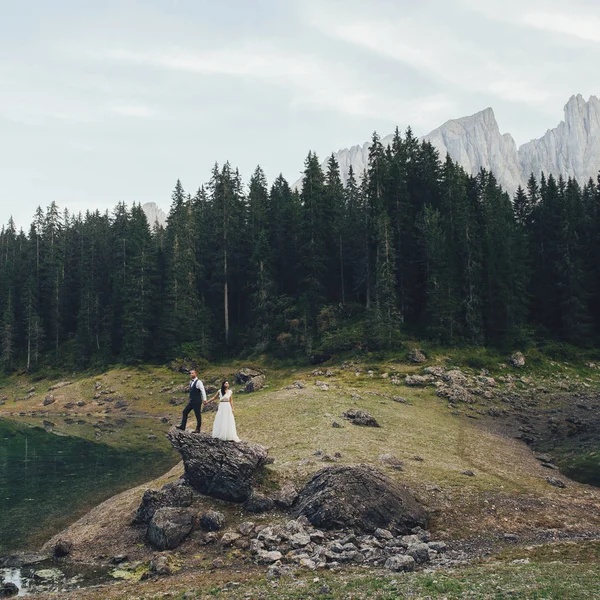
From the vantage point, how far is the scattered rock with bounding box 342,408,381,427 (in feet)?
116

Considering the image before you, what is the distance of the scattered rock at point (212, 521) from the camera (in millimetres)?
19547

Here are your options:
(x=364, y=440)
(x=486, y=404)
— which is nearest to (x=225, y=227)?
(x=486, y=404)

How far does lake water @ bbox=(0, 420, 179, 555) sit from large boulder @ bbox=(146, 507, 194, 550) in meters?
5.65

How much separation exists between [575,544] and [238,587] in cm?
1189

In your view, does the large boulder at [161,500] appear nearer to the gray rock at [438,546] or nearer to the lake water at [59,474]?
the lake water at [59,474]

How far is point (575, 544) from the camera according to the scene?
16.4 meters

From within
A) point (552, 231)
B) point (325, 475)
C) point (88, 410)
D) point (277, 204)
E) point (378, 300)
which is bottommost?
point (88, 410)

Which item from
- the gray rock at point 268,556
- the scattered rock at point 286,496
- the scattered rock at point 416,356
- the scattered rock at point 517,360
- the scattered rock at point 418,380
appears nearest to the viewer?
the gray rock at point 268,556

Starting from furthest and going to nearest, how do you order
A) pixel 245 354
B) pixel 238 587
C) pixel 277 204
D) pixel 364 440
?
pixel 277 204 → pixel 245 354 → pixel 364 440 → pixel 238 587

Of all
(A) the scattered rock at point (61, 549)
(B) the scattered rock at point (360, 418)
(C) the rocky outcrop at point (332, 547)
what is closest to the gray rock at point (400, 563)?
(C) the rocky outcrop at point (332, 547)

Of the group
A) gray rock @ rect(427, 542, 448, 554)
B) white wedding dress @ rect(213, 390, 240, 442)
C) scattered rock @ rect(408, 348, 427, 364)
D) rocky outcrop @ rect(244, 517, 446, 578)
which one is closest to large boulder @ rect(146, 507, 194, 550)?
rocky outcrop @ rect(244, 517, 446, 578)

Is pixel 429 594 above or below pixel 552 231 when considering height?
below

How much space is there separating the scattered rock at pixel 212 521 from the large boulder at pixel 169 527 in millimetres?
537

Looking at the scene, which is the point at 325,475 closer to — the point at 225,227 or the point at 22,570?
the point at 22,570
